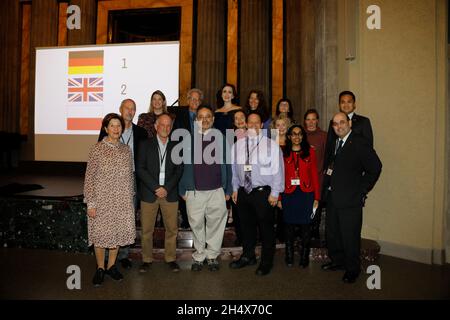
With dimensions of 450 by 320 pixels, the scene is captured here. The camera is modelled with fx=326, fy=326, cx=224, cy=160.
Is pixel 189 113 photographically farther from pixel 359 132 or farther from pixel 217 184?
pixel 359 132

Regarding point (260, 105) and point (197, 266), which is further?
point (260, 105)

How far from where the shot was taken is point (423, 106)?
401cm

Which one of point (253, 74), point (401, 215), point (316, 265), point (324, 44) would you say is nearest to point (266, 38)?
point (253, 74)

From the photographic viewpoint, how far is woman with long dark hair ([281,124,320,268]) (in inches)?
140

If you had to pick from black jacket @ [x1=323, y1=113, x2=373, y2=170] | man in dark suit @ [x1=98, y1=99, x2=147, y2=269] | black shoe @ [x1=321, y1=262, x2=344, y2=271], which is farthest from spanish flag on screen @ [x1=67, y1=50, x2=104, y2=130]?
black shoe @ [x1=321, y1=262, x2=344, y2=271]

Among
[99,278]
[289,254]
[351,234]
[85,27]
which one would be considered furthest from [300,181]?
[85,27]

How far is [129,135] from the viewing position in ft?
12.0

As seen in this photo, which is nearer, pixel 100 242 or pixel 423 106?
pixel 100 242

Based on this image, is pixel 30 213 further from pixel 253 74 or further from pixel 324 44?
pixel 253 74

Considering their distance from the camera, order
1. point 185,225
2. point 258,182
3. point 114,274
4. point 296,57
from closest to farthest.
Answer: point 114,274 < point 258,182 < point 185,225 < point 296,57

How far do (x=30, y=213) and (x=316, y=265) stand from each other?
12.2 ft

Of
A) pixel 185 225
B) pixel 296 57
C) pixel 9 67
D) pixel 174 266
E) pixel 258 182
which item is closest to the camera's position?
pixel 258 182

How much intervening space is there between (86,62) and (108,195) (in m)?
3.89
